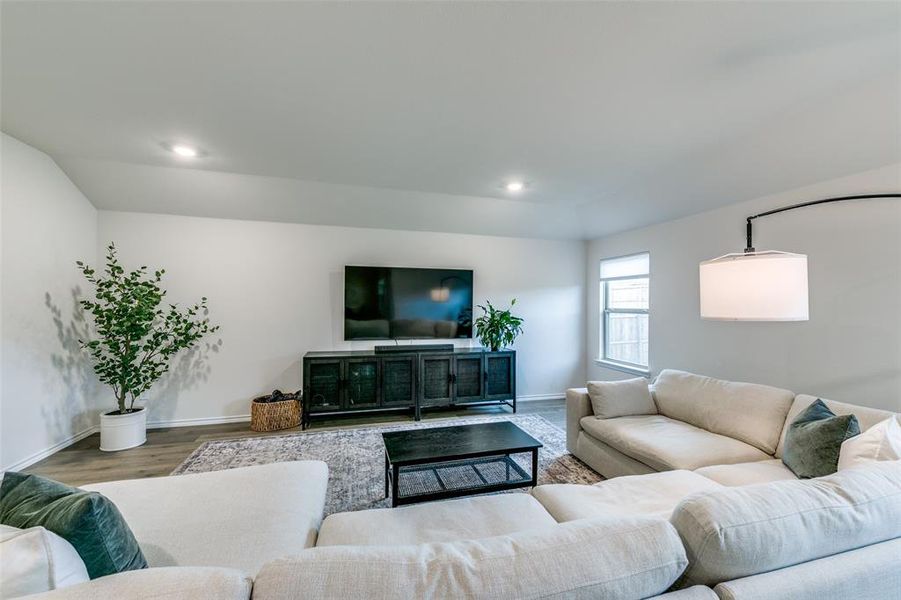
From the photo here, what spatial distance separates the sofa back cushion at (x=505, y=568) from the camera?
26.3 inches

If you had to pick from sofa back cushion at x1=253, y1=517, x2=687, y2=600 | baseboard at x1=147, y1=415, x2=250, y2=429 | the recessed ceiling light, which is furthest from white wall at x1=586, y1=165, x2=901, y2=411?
baseboard at x1=147, y1=415, x2=250, y2=429

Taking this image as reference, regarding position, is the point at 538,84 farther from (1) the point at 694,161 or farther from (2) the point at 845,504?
(2) the point at 845,504

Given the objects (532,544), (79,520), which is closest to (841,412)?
(532,544)

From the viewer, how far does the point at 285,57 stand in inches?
67.9

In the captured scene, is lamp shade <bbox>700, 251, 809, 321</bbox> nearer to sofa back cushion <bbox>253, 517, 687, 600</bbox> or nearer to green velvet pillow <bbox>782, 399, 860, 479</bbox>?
green velvet pillow <bbox>782, 399, 860, 479</bbox>

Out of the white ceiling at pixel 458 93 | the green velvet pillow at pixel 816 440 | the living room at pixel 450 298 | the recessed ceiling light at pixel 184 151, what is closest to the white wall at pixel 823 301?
the living room at pixel 450 298

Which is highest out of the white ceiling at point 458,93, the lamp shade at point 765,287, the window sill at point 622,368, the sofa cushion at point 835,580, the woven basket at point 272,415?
the white ceiling at point 458,93

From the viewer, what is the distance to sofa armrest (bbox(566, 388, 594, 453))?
2.83m

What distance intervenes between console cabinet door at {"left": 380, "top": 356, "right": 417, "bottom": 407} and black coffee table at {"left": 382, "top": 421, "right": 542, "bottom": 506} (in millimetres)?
1362

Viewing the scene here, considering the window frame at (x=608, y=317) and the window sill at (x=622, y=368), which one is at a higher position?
the window frame at (x=608, y=317)

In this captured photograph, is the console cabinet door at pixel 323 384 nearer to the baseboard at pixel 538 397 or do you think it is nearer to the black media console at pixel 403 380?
the black media console at pixel 403 380

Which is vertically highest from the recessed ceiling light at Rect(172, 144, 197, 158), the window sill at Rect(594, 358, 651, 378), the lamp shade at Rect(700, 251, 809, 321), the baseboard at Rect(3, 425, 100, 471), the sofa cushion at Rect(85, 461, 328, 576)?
the recessed ceiling light at Rect(172, 144, 197, 158)

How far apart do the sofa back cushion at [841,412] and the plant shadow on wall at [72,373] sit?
18.1 ft

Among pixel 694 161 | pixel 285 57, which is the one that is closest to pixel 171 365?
pixel 285 57
